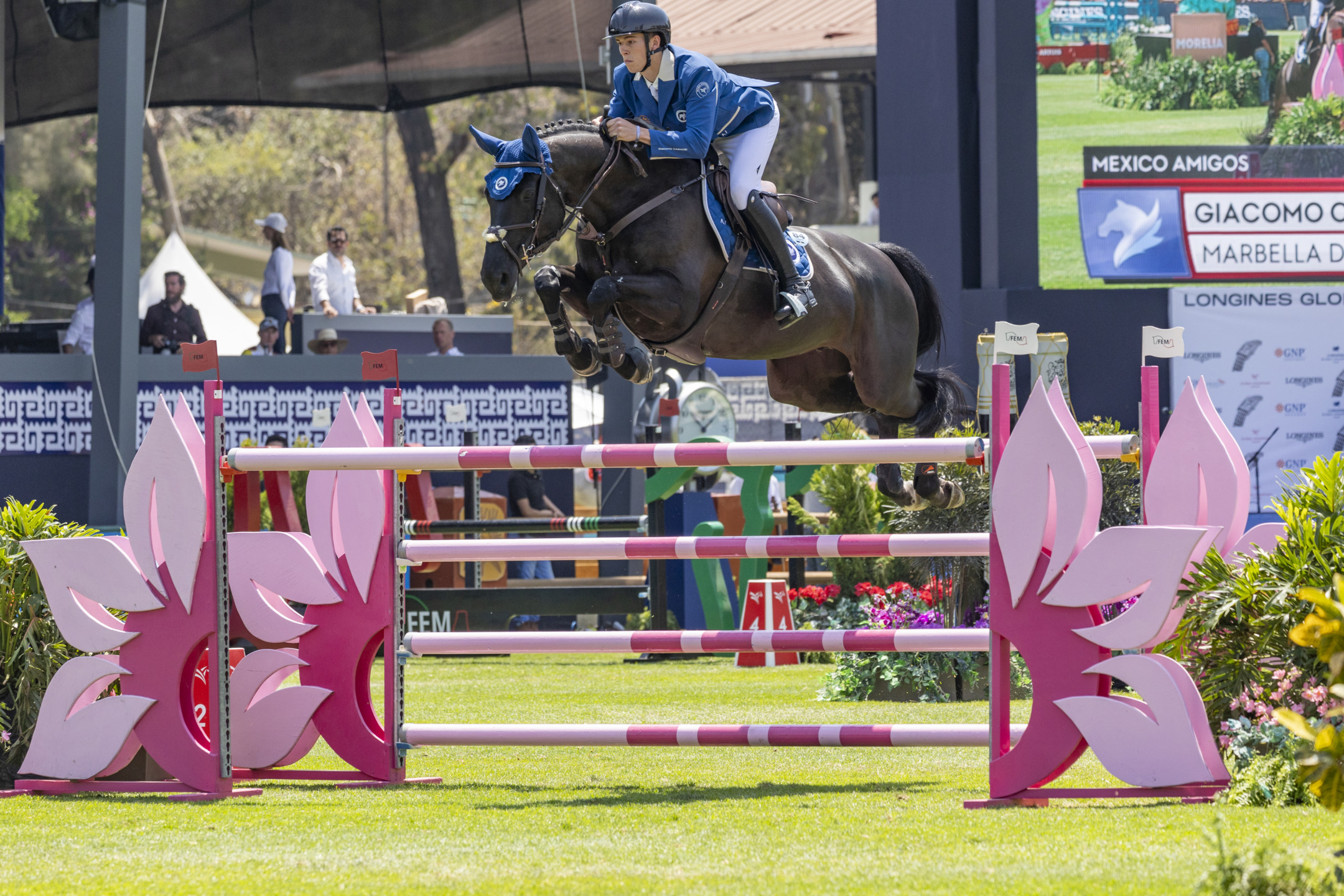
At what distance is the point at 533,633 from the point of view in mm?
5043

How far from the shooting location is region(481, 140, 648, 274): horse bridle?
5.15 meters

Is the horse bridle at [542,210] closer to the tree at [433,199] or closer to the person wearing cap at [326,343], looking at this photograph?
the person wearing cap at [326,343]

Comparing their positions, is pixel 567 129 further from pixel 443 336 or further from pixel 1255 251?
pixel 1255 251

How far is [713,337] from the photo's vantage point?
5.81 meters

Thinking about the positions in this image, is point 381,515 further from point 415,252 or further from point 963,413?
point 415,252

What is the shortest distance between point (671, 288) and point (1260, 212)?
28.0ft

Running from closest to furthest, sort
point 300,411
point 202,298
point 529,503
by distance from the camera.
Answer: point 529,503, point 300,411, point 202,298

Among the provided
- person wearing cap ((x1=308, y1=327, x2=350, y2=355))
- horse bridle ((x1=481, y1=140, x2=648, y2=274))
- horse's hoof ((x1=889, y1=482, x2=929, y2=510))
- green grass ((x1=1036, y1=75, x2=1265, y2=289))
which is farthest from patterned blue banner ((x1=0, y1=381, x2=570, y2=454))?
horse bridle ((x1=481, y1=140, x2=648, y2=274))

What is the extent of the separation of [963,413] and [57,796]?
150 inches

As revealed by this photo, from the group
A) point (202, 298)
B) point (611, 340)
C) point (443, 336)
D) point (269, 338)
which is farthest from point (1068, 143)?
point (202, 298)

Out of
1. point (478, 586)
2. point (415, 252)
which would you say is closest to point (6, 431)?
point (478, 586)

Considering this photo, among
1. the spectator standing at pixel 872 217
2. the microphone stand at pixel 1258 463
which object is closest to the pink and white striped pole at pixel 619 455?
the microphone stand at pixel 1258 463

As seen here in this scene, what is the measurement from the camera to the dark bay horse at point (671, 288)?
531cm

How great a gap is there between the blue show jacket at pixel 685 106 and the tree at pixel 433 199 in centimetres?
2090
